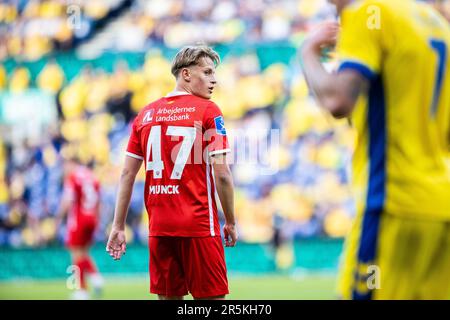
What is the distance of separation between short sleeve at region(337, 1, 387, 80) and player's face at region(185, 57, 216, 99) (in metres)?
2.41

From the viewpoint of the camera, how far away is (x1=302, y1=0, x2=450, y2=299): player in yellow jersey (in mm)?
2941

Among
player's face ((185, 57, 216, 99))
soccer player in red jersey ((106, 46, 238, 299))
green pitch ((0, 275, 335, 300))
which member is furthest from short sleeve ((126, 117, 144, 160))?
green pitch ((0, 275, 335, 300))

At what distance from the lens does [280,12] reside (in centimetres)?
1856

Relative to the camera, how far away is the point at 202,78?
17.6 feet

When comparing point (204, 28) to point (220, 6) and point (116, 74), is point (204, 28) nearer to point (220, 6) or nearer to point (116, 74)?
point (220, 6)

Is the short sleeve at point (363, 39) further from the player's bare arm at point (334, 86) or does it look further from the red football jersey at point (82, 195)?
the red football jersey at point (82, 195)

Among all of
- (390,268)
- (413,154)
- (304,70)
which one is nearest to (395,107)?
(413,154)

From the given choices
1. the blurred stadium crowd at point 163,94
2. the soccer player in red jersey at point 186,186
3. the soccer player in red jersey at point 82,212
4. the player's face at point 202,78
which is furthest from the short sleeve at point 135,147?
the blurred stadium crowd at point 163,94

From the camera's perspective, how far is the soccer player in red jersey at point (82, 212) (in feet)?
41.9

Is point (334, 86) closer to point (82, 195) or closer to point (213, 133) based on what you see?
point (213, 133)

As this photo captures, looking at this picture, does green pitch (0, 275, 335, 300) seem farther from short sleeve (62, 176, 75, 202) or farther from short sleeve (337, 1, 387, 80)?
short sleeve (337, 1, 387, 80)

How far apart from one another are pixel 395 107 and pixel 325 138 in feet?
47.5

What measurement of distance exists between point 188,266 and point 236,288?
802 cm
